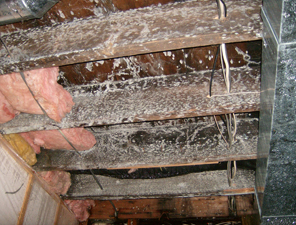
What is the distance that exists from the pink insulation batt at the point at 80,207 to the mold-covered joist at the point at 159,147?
3.00 feet

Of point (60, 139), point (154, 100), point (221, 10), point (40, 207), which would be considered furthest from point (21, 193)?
point (221, 10)

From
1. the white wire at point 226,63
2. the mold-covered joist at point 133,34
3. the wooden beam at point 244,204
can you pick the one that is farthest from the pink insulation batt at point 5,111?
the wooden beam at point 244,204

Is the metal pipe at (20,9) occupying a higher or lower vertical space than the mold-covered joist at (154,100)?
higher

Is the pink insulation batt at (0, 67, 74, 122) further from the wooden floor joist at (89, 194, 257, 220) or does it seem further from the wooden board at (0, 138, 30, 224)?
the wooden floor joist at (89, 194, 257, 220)

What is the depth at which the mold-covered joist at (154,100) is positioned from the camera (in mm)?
1060

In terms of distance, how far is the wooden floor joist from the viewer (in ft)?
8.14

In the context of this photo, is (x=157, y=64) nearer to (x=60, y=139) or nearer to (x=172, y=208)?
(x=60, y=139)

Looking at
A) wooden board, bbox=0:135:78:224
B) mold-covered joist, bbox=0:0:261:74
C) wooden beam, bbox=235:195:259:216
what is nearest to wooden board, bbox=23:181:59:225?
wooden board, bbox=0:135:78:224

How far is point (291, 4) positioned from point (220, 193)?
150 cm

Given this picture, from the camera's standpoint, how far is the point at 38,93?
1.16 metres

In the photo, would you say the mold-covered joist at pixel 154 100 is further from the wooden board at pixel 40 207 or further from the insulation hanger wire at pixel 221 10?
the wooden board at pixel 40 207

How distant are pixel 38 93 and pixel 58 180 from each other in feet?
3.86

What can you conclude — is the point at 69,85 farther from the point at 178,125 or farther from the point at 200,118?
the point at 200,118

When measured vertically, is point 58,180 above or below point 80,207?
above
